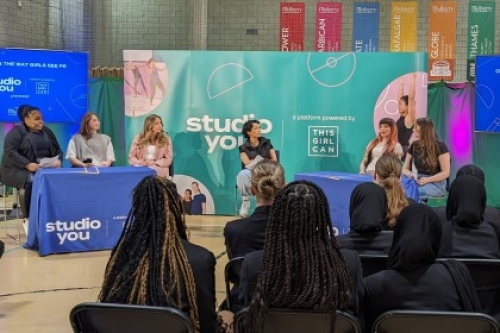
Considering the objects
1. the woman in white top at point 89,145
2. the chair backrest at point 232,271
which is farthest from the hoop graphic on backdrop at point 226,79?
the chair backrest at point 232,271

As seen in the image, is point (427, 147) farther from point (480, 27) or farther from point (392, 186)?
point (480, 27)

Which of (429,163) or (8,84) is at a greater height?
(8,84)

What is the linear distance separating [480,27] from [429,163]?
5.07 m

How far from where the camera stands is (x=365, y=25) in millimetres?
10984

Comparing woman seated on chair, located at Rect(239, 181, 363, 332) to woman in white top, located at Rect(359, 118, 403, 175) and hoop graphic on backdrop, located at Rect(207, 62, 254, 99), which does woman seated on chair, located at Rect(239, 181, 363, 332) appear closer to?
woman in white top, located at Rect(359, 118, 403, 175)

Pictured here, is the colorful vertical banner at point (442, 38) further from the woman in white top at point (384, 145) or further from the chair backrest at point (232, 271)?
the chair backrest at point (232, 271)

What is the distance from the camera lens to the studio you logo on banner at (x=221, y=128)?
7.81m

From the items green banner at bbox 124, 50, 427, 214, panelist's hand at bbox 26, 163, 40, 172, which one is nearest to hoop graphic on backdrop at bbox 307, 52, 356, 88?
green banner at bbox 124, 50, 427, 214

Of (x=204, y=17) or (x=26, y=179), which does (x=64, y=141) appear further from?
(x=204, y=17)

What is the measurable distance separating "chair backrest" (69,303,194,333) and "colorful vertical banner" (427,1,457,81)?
928 centimetres

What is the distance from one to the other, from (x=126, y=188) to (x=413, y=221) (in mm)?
4157

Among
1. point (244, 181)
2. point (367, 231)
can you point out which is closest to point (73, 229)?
point (244, 181)

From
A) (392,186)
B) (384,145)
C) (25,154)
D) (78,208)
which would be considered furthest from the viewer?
(384,145)

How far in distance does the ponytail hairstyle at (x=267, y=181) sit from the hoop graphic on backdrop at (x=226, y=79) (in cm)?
448
